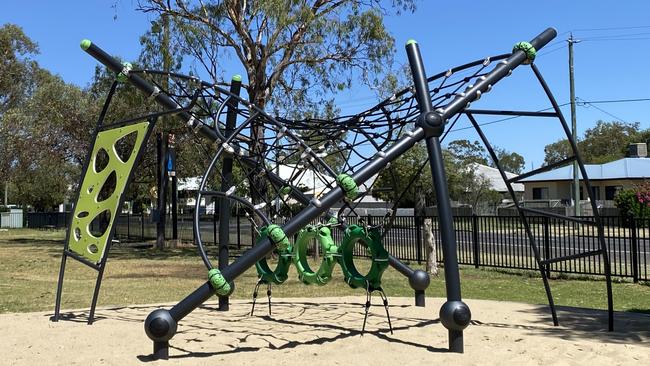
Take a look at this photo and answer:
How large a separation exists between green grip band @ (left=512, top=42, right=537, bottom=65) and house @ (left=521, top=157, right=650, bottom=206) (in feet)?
105

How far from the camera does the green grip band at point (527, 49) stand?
19.2 feet

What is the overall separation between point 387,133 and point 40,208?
62.0 metres

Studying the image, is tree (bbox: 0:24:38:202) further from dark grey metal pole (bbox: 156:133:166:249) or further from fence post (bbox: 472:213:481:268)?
fence post (bbox: 472:213:481:268)

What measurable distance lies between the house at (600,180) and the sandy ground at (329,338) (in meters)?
31.3

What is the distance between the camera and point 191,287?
10938 mm

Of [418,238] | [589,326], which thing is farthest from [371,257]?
[418,238]

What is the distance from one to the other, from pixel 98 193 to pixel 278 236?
3.21 metres

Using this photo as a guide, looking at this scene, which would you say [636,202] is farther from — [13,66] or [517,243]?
[13,66]

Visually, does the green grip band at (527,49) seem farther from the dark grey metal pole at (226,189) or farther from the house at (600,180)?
the house at (600,180)

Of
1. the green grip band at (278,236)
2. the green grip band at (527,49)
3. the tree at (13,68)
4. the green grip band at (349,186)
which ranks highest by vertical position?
the tree at (13,68)

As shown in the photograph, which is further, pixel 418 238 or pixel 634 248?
pixel 418 238

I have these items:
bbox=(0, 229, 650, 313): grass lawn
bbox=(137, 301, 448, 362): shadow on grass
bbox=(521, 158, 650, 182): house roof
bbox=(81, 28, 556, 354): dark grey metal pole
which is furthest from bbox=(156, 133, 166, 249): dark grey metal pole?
bbox=(521, 158, 650, 182): house roof

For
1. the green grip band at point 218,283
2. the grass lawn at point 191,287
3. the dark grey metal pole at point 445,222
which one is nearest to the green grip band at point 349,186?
the dark grey metal pole at point 445,222

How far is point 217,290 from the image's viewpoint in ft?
15.7
